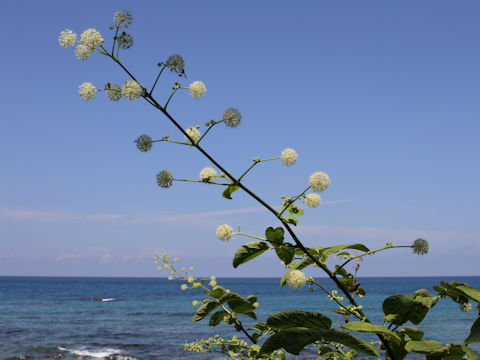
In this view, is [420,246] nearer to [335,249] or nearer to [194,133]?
[335,249]

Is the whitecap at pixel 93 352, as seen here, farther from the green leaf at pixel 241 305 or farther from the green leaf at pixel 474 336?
the green leaf at pixel 474 336

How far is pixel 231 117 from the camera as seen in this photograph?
77.9 inches

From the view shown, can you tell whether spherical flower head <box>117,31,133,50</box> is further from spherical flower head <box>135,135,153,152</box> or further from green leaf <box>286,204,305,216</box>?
green leaf <box>286,204,305,216</box>

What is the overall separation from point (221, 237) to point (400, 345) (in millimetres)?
837

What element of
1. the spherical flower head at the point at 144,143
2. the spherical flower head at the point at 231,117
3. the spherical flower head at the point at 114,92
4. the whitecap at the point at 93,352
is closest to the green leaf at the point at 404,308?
the spherical flower head at the point at 231,117

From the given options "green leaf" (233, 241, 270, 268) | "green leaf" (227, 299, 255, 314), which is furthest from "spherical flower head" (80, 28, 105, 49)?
"green leaf" (227, 299, 255, 314)

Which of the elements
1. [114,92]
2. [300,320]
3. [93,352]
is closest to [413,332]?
[300,320]

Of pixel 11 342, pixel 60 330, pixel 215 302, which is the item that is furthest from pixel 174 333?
pixel 215 302

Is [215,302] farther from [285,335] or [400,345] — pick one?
[400,345]

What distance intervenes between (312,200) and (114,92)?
1.01 meters

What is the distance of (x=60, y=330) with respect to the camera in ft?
84.1

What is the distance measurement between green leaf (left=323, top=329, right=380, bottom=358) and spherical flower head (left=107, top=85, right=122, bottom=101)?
131cm

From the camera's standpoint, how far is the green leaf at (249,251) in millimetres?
1805

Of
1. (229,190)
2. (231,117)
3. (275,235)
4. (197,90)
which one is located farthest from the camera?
(197,90)
